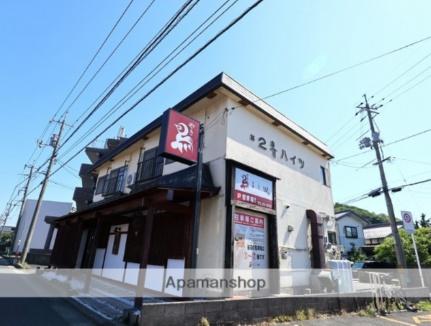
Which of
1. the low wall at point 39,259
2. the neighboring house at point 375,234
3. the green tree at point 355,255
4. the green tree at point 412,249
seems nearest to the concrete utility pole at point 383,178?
the green tree at point 412,249

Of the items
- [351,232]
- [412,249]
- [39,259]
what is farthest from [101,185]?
[351,232]

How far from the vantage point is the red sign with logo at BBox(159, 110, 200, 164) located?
665 cm

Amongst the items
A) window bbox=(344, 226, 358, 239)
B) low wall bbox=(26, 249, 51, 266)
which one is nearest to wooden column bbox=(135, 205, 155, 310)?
low wall bbox=(26, 249, 51, 266)

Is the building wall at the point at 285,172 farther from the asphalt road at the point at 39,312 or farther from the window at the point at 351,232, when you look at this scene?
the window at the point at 351,232

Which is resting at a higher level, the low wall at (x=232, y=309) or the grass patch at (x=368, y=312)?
the low wall at (x=232, y=309)

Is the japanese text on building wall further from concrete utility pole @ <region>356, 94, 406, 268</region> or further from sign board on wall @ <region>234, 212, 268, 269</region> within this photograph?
concrete utility pole @ <region>356, 94, 406, 268</region>

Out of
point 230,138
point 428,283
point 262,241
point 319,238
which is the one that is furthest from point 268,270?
point 428,283

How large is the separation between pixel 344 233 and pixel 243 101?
29312mm

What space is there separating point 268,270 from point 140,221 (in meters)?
5.12

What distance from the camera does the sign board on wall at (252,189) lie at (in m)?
7.75

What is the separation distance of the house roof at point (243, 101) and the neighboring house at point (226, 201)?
1.8 inches

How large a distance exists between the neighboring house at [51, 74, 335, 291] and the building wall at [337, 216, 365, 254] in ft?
72.3

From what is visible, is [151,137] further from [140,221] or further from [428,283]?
[428,283]

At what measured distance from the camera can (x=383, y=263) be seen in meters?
19.8
